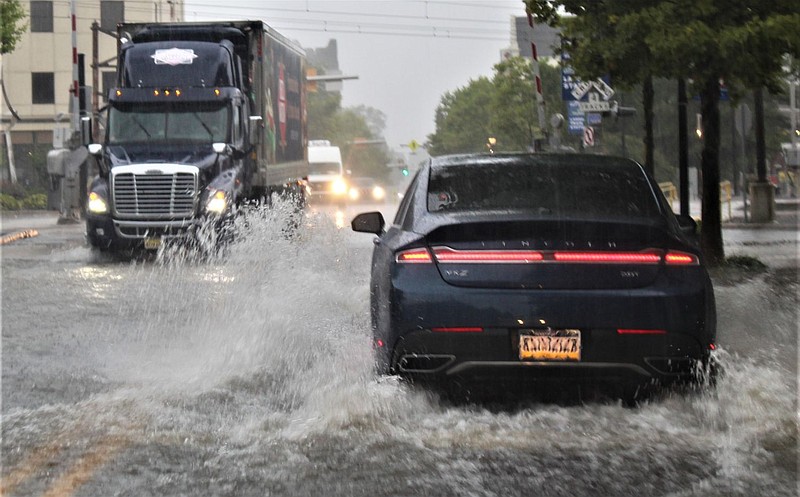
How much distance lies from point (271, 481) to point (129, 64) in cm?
1562

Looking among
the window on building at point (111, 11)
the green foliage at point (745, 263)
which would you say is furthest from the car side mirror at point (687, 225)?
the window on building at point (111, 11)

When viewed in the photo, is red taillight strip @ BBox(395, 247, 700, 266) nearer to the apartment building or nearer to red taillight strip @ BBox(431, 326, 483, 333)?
red taillight strip @ BBox(431, 326, 483, 333)

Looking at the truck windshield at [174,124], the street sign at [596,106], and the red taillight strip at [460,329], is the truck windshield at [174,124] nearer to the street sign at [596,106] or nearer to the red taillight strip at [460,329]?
the street sign at [596,106]

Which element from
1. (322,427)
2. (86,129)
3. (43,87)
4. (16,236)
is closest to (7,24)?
(16,236)

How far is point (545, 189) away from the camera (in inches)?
287

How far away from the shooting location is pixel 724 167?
7919 cm

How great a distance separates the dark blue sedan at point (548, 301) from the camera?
21.4 ft

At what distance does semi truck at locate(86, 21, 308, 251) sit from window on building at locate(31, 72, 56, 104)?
1947 inches

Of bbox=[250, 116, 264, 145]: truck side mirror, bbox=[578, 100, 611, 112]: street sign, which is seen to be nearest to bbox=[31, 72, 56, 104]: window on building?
bbox=[578, 100, 611, 112]: street sign

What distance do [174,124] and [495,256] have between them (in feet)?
45.9

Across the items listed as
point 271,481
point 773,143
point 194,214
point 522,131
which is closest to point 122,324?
point 271,481

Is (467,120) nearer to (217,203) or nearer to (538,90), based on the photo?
(538,90)

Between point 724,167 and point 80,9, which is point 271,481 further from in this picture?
point 724,167

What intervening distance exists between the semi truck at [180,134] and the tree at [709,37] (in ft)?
18.4
